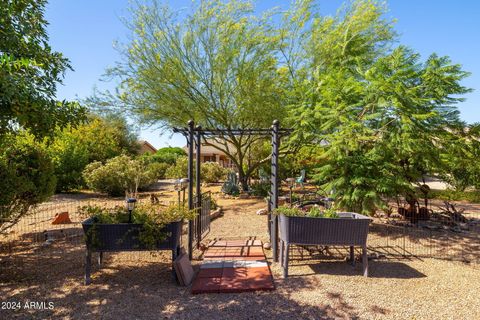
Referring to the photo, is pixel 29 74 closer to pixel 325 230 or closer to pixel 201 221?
pixel 201 221

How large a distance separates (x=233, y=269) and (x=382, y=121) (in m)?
4.34

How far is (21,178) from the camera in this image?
206 inches

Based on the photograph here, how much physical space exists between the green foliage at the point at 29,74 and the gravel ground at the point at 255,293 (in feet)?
7.03

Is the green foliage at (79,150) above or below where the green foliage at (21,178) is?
above

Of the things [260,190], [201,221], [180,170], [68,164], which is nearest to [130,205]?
[201,221]

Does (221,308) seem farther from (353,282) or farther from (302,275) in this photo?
(353,282)

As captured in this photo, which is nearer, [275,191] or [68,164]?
[275,191]

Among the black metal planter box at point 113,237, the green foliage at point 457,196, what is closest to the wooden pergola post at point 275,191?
the black metal planter box at point 113,237

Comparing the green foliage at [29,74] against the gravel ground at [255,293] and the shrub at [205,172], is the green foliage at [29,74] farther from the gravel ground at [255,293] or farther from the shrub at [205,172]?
the shrub at [205,172]

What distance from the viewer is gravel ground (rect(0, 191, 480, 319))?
11.2 feet

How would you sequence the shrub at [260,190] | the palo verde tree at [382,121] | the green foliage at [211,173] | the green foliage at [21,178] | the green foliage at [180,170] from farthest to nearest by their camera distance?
the green foliage at [180,170]
the green foliage at [211,173]
the shrub at [260,190]
the palo verde tree at [382,121]
the green foliage at [21,178]

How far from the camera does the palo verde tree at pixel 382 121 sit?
5.53 meters

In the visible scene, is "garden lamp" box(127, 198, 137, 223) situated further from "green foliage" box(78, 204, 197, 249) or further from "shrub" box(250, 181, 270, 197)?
"shrub" box(250, 181, 270, 197)

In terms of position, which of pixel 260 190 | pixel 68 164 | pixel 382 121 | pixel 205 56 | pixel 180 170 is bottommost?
pixel 260 190
